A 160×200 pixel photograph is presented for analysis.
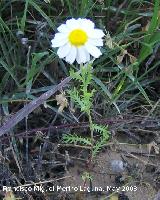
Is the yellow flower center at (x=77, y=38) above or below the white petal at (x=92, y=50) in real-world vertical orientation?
above

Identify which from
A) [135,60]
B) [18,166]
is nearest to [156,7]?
[135,60]

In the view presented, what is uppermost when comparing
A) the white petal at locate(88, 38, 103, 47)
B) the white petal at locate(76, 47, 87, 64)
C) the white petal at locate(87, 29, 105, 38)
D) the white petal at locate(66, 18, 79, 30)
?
the white petal at locate(66, 18, 79, 30)

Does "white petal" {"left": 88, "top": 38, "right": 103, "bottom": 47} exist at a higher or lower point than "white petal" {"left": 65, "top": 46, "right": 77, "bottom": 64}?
higher

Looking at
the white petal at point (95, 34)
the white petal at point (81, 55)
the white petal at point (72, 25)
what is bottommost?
the white petal at point (81, 55)

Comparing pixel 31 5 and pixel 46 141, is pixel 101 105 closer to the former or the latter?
pixel 46 141

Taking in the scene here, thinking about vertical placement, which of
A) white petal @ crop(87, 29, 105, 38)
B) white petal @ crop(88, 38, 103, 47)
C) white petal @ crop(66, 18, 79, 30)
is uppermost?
white petal @ crop(66, 18, 79, 30)

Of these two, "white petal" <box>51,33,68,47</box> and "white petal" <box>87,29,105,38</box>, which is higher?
"white petal" <box>87,29,105,38</box>

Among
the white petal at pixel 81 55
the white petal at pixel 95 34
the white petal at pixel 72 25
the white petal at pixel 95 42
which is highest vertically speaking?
the white petal at pixel 72 25
